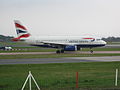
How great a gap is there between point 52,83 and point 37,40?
44981 millimetres

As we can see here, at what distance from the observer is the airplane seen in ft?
191

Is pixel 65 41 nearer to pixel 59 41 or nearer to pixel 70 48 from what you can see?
pixel 59 41

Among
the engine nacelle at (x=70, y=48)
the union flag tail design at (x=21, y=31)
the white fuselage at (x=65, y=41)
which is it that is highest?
the union flag tail design at (x=21, y=31)

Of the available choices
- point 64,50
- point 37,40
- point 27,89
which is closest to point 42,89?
point 27,89

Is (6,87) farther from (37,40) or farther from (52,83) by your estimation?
(37,40)

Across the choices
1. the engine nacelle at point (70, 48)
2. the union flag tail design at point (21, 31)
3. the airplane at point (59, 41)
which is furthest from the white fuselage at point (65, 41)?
the engine nacelle at point (70, 48)

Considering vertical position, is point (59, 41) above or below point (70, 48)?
above

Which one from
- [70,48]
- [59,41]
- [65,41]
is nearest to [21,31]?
[59,41]

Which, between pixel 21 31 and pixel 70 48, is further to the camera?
pixel 21 31

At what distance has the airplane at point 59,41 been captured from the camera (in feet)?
191

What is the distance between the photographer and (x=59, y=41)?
6053 cm

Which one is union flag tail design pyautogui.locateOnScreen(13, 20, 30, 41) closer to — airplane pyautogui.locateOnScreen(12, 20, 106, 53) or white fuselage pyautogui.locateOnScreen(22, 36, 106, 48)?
airplane pyautogui.locateOnScreen(12, 20, 106, 53)

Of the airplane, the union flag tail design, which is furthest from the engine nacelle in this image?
the union flag tail design

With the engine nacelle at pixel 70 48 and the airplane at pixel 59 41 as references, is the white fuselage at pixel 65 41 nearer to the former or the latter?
the airplane at pixel 59 41
